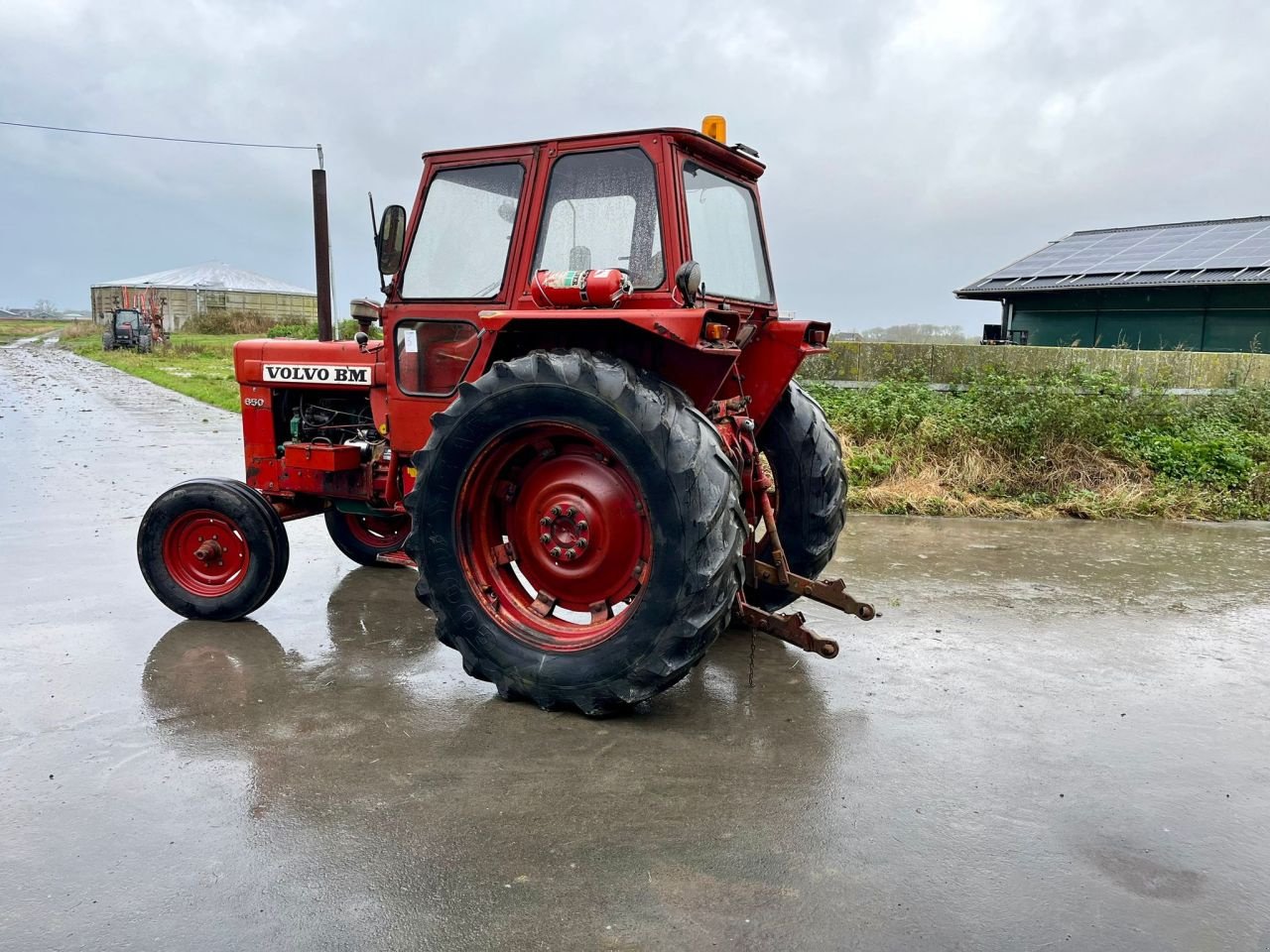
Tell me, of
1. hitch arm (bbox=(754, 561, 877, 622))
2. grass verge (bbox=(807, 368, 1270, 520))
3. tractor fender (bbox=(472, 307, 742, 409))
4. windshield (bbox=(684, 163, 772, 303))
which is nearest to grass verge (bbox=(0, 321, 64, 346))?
grass verge (bbox=(807, 368, 1270, 520))

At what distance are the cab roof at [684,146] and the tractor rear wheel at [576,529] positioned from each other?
3.28 feet

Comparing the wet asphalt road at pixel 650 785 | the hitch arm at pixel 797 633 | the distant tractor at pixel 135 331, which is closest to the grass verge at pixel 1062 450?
the wet asphalt road at pixel 650 785

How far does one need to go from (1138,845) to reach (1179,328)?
13498mm

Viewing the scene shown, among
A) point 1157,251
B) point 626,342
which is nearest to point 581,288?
point 626,342

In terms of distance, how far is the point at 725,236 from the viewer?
4500 millimetres

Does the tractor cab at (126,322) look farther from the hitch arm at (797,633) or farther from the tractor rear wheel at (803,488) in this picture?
the hitch arm at (797,633)

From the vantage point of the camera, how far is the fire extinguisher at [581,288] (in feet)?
11.9

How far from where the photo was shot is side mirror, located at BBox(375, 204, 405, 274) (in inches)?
170

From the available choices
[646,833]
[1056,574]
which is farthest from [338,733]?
[1056,574]

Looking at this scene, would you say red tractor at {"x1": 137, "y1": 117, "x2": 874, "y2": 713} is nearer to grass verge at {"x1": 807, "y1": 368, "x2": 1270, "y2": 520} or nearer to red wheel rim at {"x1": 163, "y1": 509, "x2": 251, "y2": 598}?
red wheel rim at {"x1": 163, "y1": 509, "x2": 251, "y2": 598}

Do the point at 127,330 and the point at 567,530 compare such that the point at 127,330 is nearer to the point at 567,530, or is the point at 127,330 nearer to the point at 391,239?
the point at 391,239

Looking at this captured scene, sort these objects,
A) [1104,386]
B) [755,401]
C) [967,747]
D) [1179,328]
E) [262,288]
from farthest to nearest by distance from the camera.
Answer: [262,288], [1179,328], [1104,386], [755,401], [967,747]

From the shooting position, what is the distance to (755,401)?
4621mm

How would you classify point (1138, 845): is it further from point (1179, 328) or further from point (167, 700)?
point (1179, 328)
